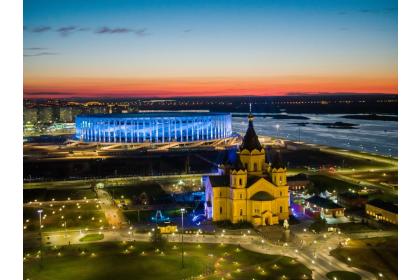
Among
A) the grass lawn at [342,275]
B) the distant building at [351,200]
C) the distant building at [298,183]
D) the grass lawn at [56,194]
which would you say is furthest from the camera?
the distant building at [298,183]

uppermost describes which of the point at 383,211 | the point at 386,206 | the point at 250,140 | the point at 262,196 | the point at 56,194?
the point at 250,140

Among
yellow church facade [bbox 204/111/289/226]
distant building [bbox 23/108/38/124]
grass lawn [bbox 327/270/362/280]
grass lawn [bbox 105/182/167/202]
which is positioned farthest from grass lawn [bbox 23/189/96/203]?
distant building [bbox 23/108/38/124]

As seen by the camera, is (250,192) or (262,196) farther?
(250,192)

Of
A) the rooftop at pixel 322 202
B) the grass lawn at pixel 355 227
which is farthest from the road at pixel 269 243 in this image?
the rooftop at pixel 322 202

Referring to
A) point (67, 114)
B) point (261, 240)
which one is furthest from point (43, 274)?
point (67, 114)

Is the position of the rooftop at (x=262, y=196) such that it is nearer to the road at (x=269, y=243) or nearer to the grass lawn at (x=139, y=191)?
the road at (x=269, y=243)

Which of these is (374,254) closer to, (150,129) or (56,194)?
(56,194)

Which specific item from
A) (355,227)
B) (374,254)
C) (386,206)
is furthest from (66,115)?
(374,254)
